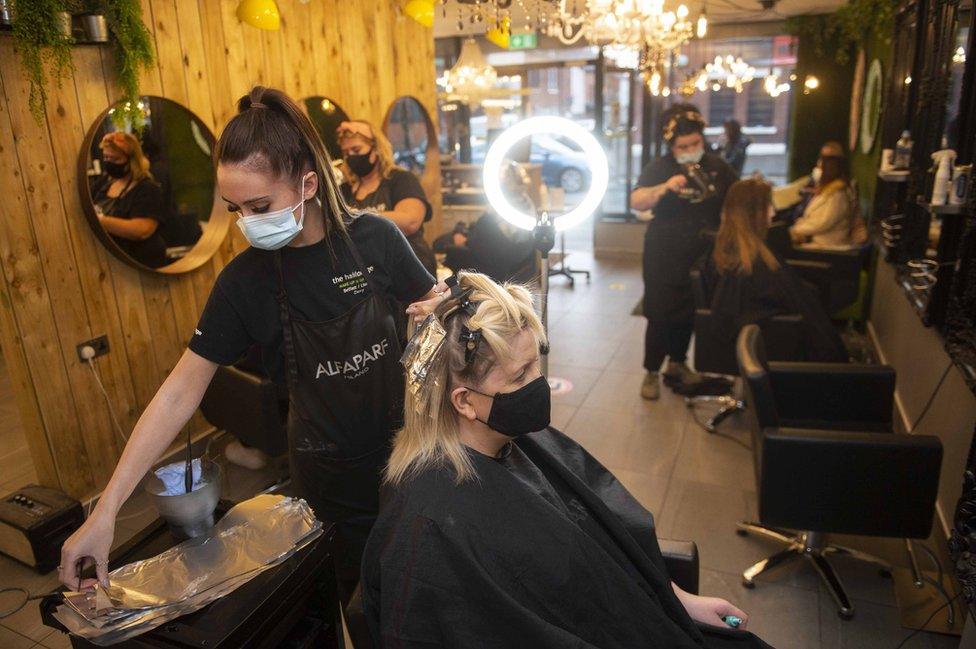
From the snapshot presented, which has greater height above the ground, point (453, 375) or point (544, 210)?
point (544, 210)

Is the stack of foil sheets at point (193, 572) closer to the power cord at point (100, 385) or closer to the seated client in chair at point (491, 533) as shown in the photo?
the seated client in chair at point (491, 533)

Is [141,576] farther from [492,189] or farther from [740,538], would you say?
[740,538]

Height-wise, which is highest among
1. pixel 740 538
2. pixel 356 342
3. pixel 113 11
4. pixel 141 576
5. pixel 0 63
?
pixel 113 11

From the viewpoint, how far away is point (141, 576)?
1.13 metres

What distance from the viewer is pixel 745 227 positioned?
3055 mm

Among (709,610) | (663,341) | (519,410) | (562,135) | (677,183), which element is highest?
(562,135)

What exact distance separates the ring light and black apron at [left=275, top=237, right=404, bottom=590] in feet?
1.39

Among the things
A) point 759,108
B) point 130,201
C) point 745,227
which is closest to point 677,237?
point 745,227

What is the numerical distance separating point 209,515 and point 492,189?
996mm

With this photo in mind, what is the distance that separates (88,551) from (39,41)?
1.90 m

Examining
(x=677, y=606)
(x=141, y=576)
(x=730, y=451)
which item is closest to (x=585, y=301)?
(x=730, y=451)

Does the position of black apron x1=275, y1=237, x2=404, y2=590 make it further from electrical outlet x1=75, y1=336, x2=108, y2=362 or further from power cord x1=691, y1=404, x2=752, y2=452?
power cord x1=691, y1=404, x2=752, y2=452

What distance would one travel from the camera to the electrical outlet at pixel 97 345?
259 cm

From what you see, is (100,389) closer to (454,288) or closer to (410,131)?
(454,288)
